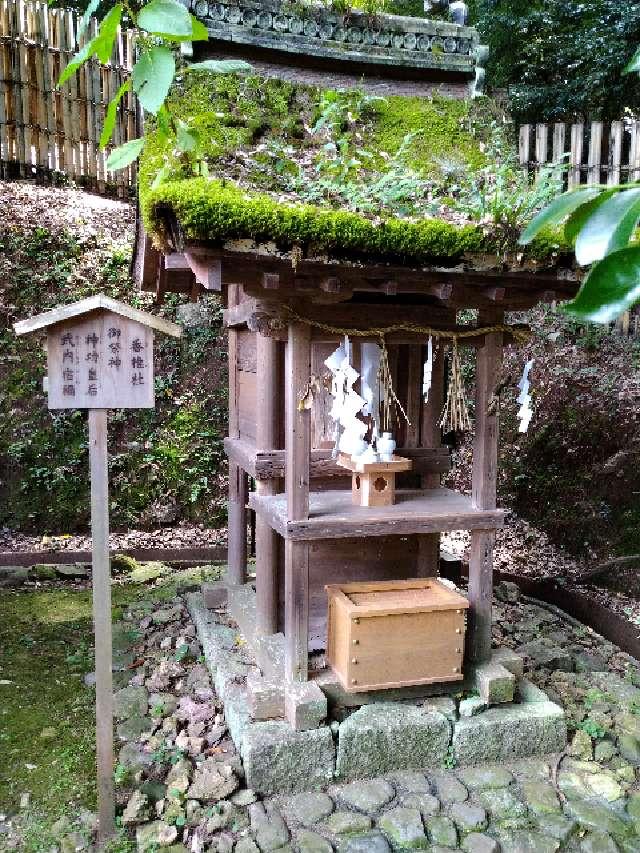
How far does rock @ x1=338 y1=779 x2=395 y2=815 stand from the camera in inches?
143

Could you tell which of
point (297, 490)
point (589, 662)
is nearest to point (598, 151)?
point (589, 662)

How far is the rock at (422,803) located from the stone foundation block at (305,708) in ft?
2.14

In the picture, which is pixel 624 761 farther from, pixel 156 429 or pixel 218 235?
pixel 156 429

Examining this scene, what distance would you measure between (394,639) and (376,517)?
0.77m

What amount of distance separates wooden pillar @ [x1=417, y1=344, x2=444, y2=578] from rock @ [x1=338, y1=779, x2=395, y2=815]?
1541mm

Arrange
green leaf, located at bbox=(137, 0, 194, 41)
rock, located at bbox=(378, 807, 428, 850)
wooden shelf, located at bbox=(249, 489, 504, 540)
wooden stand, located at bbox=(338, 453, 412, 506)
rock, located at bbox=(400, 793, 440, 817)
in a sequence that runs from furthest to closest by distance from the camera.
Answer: wooden stand, located at bbox=(338, 453, 412, 506)
wooden shelf, located at bbox=(249, 489, 504, 540)
rock, located at bbox=(400, 793, 440, 817)
rock, located at bbox=(378, 807, 428, 850)
green leaf, located at bbox=(137, 0, 194, 41)

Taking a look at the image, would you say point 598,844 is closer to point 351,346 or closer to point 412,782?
point 412,782

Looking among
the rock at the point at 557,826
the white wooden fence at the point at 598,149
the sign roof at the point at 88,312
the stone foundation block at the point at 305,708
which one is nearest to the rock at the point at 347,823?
the stone foundation block at the point at 305,708

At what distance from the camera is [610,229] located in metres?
0.73

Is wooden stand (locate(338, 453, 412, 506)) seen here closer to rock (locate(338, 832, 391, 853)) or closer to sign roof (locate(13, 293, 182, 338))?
sign roof (locate(13, 293, 182, 338))

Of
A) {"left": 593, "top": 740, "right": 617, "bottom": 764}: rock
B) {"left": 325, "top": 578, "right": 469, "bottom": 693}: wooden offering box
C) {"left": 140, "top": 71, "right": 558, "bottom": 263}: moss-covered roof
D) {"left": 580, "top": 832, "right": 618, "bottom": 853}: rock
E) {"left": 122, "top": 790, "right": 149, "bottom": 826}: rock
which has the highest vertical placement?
{"left": 140, "top": 71, "right": 558, "bottom": 263}: moss-covered roof

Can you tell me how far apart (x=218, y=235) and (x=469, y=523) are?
2.45m

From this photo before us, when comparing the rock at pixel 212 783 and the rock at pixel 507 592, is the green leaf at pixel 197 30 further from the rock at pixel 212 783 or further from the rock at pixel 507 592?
the rock at pixel 507 592

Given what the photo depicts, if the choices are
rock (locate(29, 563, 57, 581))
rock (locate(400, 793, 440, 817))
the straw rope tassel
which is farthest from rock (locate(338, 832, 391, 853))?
rock (locate(29, 563, 57, 581))
